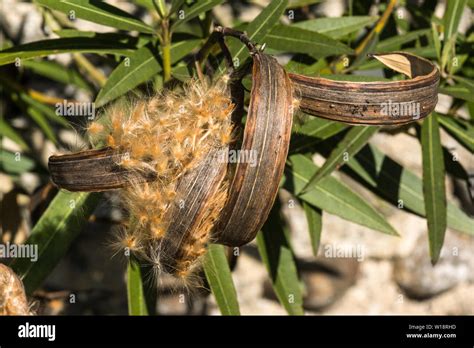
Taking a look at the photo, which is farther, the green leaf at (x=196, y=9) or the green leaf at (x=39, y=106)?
the green leaf at (x=39, y=106)

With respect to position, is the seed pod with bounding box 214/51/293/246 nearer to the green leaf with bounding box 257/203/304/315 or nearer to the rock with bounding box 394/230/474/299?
the green leaf with bounding box 257/203/304/315

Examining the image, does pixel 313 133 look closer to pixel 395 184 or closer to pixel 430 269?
pixel 395 184

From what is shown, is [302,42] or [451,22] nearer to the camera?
[302,42]

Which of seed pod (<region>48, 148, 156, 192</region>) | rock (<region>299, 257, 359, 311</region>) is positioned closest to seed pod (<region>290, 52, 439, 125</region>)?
seed pod (<region>48, 148, 156, 192</region>)

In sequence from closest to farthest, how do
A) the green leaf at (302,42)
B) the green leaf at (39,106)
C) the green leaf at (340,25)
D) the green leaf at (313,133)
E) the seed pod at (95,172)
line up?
the seed pod at (95,172) → the green leaf at (302,42) → the green leaf at (313,133) → the green leaf at (340,25) → the green leaf at (39,106)

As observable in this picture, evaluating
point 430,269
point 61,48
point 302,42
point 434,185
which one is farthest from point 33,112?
point 430,269

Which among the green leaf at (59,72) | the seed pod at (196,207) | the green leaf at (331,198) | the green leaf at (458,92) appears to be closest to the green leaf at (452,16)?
the green leaf at (458,92)

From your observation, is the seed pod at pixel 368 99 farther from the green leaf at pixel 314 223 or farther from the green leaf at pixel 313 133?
the green leaf at pixel 314 223

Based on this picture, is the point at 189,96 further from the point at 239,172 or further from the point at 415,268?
the point at 415,268
